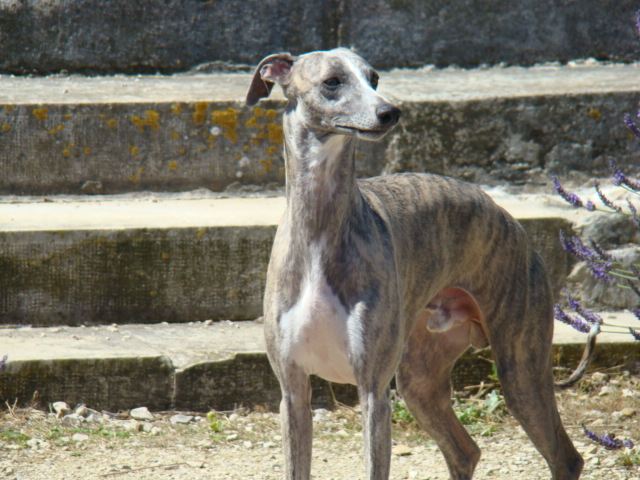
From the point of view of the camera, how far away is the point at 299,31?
5.81 meters

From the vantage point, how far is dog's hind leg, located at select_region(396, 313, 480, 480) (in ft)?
12.3

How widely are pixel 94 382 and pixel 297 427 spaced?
1.54 m

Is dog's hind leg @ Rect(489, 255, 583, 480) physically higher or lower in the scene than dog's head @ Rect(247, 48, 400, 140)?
lower

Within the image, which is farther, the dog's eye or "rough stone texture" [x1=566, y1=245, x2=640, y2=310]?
"rough stone texture" [x1=566, y1=245, x2=640, y2=310]

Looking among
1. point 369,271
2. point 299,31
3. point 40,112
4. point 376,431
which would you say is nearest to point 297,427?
point 376,431

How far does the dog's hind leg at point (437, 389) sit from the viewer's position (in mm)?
3736

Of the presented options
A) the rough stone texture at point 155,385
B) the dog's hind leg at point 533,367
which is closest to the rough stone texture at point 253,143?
the rough stone texture at point 155,385

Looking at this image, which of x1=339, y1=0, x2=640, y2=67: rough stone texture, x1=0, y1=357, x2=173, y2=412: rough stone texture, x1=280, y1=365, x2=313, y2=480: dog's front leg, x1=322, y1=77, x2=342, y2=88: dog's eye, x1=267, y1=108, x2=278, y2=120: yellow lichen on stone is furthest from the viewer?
x1=339, y1=0, x2=640, y2=67: rough stone texture

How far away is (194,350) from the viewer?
172 inches

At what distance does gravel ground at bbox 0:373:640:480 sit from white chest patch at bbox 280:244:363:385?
115 centimetres

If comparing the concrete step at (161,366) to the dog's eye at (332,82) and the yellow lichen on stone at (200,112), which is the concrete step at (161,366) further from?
the dog's eye at (332,82)

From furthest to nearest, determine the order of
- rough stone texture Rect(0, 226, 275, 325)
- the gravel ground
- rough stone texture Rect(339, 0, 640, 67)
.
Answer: rough stone texture Rect(339, 0, 640, 67) → rough stone texture Rect(0, 226, 275, 325) → the gravel ground

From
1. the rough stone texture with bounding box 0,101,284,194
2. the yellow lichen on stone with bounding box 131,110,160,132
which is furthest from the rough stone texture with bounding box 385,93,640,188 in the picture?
the yellow lichen on stone with bounding box 131,110,160,132

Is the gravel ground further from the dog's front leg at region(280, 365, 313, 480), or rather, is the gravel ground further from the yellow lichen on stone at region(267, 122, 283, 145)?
the yellow lichen on stone at region(267, 122, 283, 145)
